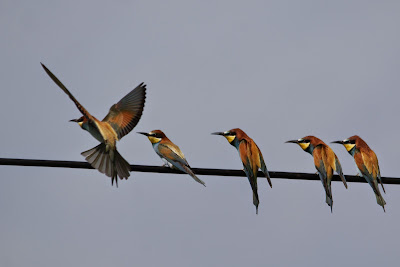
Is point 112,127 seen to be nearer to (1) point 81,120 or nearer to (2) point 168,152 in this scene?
(1) point 81,120

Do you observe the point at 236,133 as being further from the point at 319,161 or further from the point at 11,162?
the point at 11,162

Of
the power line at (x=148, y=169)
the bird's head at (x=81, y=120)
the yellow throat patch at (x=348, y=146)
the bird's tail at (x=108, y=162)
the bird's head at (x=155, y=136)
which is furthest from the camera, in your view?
the bird's head at (x=155, y=136)

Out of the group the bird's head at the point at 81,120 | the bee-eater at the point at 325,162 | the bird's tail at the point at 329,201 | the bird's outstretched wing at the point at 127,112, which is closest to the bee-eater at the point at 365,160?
the bee-eater at the point at 325,162

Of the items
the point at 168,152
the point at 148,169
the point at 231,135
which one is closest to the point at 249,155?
the point at 231,135

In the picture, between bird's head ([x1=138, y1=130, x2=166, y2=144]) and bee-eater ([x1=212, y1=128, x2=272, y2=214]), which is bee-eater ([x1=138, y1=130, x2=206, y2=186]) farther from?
bee-eater ([x1=212, y1=128, x2=272, y2=214])

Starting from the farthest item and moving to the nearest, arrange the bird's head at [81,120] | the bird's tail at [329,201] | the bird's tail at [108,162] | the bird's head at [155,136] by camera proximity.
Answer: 1. the bird's head at [155,136]
2. the bird's head at [81,120]
3. the bird's tail at [329,201]
4. the bird's tail at [108,162]

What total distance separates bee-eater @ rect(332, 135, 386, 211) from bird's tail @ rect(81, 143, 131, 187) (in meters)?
1.59

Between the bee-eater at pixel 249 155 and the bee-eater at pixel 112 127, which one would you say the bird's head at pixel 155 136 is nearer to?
the bee-eater at pixel 112 127

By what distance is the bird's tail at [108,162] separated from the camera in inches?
197

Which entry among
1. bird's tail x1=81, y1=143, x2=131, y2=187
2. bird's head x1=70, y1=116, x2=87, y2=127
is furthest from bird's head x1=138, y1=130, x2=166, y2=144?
bird's tail x1=81, y1=143, x2=131, y2=187

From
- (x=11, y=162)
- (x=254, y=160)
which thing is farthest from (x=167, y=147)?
(x=11, y=162)

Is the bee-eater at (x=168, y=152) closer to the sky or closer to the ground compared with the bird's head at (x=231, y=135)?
closer to the ground

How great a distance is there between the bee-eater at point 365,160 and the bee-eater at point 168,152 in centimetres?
114

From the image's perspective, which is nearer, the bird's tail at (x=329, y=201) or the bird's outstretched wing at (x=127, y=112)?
the bird's tail at (x=329, y=201)
